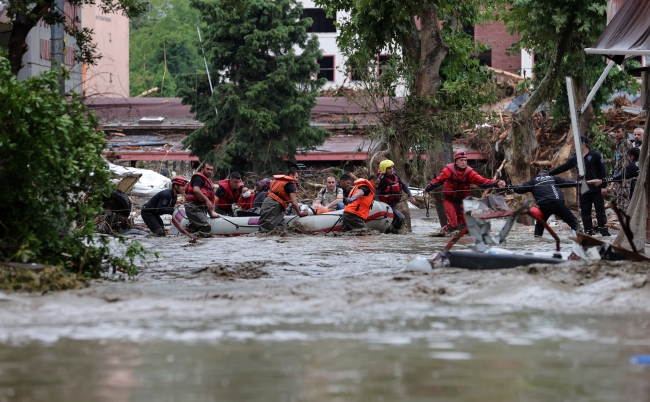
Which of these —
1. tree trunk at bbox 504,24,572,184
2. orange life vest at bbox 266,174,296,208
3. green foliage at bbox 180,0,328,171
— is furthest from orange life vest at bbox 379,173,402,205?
→ green foliage at bbox 180,0,328,171

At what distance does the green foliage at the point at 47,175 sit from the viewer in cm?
1080

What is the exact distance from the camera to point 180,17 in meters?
58.2

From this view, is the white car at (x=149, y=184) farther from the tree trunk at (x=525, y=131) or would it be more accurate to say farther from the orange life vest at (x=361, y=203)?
the orange life vest at (x=361, y=203)

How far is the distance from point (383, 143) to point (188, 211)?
541 cm

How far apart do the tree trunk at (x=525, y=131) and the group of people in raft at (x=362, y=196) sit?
3.80 m

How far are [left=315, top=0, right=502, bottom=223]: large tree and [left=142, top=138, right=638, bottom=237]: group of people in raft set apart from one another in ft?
5.97

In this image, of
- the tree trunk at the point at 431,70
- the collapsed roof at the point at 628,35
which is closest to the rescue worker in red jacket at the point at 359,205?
the tree trunk at the point at 431,70

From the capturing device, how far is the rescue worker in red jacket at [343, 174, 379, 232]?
2038 cm

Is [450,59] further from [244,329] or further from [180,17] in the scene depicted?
[180,17]

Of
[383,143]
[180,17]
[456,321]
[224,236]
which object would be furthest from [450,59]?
[180,17]

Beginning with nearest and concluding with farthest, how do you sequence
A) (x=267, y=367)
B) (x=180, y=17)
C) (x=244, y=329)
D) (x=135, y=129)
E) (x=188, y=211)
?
(x=267, y=367), (x=244, y=329), (x=188, y=211), (x=135, y=129), (x=180, y=17)

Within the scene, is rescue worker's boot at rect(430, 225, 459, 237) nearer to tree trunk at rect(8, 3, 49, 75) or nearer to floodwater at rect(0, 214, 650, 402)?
floodwater at rect(0, 214, 650, 402)

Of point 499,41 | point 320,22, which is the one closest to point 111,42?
point 320,22

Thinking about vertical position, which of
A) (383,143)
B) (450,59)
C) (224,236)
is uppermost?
(450,59)
